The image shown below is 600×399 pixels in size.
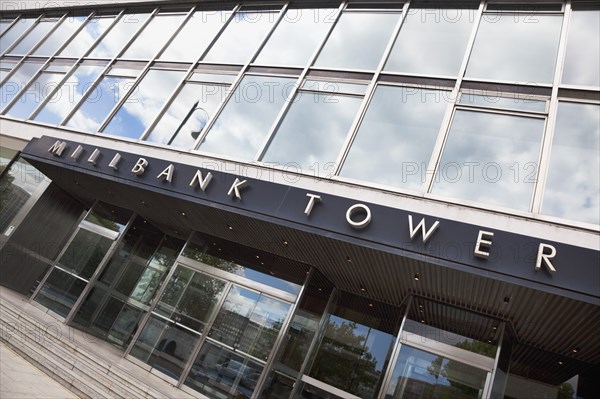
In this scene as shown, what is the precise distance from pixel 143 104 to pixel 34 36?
9.32 meters

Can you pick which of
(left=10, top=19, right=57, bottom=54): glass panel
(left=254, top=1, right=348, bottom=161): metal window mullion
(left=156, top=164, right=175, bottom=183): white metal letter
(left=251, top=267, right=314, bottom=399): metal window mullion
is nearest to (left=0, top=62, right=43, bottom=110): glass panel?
(left=10, top=19, right=57, bottom=54): glass panel

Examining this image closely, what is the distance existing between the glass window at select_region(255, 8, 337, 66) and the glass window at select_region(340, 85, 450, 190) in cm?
265

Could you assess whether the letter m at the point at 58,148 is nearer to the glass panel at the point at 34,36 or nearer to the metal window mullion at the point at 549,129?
the glass panel at the point at 34,36

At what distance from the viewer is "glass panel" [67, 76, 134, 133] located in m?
11.3

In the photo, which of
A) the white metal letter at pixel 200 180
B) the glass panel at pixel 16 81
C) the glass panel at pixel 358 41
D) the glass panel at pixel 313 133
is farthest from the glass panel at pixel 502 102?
the glass panel at pixel 16 81

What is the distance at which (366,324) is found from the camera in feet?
29.4

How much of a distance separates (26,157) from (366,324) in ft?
33.1

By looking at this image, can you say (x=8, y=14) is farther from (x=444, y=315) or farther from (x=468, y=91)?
(x=444, y=315)

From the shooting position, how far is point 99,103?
39.0 feet

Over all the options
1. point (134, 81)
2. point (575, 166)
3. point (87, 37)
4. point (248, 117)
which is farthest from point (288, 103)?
point (87, 37)

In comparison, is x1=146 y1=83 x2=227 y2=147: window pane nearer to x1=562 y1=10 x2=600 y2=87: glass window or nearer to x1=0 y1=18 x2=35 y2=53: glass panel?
x1=562 y1=10 x2=600 y2=87: glass window

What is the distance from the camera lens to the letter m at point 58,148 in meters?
9.98

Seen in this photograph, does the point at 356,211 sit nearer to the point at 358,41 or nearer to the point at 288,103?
the point at 288,103

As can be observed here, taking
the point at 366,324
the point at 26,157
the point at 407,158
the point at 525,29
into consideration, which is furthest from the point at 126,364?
the point at 525,29
